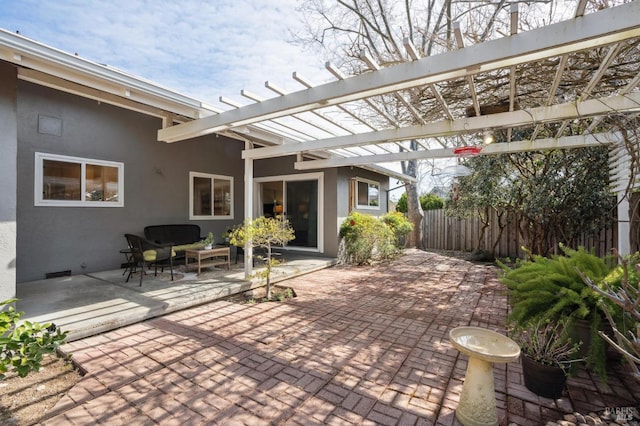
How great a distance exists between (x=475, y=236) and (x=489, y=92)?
758 cm

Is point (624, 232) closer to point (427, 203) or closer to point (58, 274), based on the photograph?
point (58, 274)

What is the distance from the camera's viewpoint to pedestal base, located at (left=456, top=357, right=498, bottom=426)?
2.01 metres

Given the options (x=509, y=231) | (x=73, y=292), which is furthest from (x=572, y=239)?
(x=73, y=292)

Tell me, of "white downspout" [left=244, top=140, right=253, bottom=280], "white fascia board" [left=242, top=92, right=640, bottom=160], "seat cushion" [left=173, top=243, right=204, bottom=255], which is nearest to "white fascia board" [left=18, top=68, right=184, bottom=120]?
"white downspout" [left=244, top=140, right=253, bottom=280]

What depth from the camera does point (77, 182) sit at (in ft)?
18.0

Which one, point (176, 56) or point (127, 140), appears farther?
point (176, 56)

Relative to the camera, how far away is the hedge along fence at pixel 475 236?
7445mm

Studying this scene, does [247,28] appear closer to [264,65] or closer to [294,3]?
[264,65]

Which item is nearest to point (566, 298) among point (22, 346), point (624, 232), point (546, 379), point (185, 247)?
point (546, 379)

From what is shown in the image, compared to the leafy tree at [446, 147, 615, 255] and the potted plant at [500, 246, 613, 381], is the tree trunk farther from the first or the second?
the potted plant at [500, 246, 613, 381]

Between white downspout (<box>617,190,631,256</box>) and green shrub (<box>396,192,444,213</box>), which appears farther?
green shrub (<box>396,192,444,213</box>)

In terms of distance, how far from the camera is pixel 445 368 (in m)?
2.81

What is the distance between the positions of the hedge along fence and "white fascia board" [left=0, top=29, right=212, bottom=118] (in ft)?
29.3

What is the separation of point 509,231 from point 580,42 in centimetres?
897
